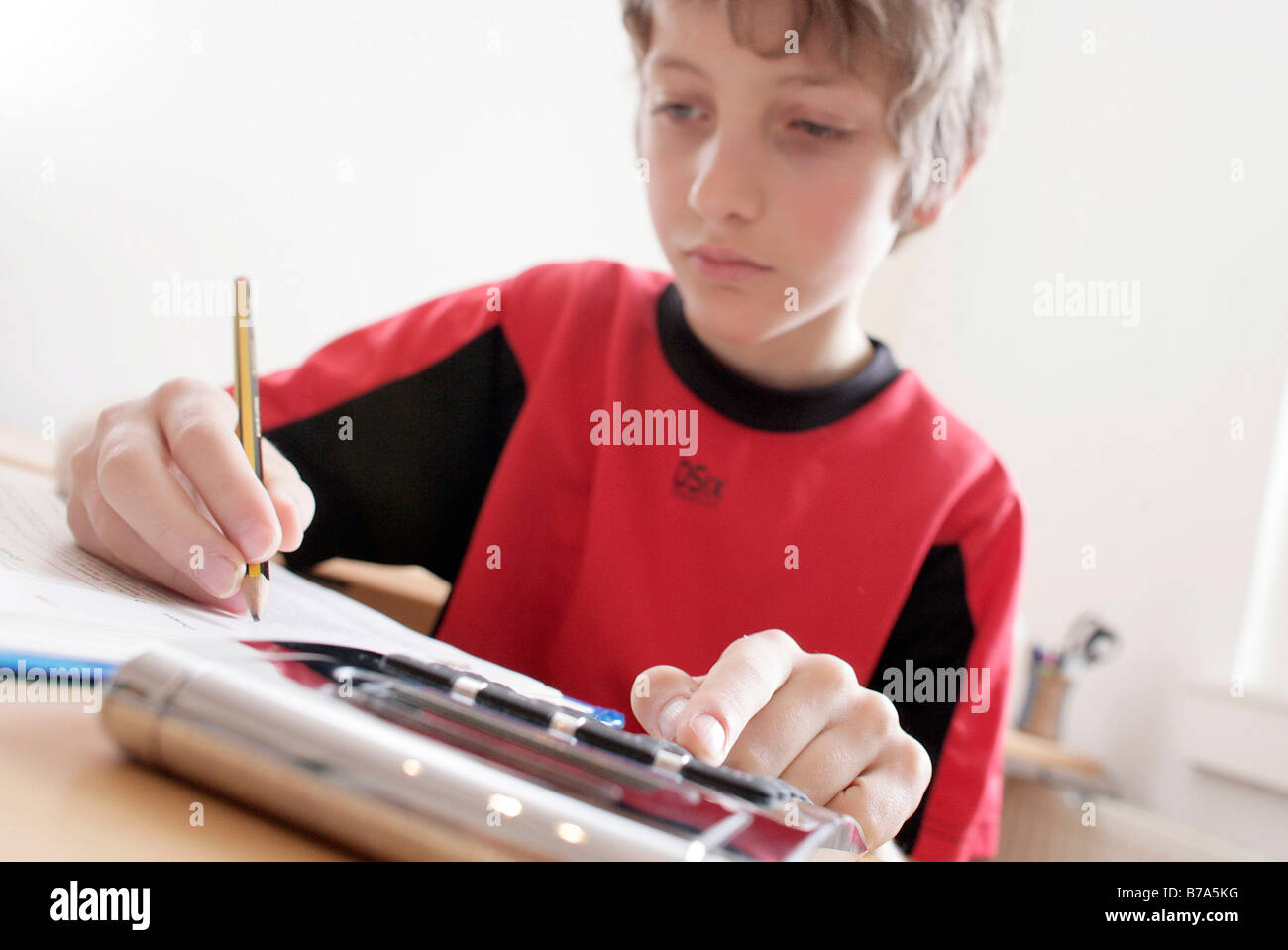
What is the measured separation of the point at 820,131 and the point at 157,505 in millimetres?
364

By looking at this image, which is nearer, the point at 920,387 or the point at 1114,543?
the point at 920,387

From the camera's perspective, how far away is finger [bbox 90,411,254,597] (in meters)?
0.25

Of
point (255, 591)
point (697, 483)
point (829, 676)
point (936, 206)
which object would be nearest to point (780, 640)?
point (829, 676)

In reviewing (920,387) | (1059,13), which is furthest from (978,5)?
(1059,13)

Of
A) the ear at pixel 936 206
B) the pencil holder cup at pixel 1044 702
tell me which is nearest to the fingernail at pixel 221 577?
the ear at pixel 936 206

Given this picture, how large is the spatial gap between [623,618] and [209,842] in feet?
1.11

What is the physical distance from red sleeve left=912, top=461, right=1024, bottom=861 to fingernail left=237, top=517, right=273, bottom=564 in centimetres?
34

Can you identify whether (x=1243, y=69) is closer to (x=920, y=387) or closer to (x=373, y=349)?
(x=920, y=387)

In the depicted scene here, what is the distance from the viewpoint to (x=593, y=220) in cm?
123

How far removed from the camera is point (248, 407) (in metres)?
0.26

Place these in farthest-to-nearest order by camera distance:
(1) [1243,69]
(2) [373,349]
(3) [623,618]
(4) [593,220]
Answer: (4) [593,220], (1) [1243,69], (2) [373,349], (3) [623,618]

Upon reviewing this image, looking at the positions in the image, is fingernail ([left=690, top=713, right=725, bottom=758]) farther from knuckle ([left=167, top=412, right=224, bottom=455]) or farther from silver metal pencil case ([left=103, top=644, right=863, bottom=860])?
knuckle ([left=167, top=412, right=224, bottom=455])

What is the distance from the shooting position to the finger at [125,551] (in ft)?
0.82
